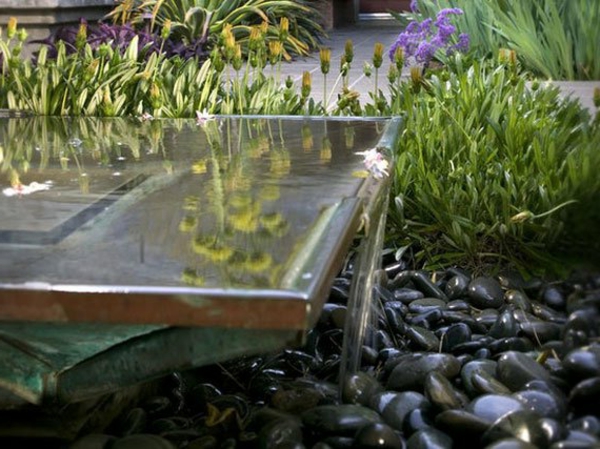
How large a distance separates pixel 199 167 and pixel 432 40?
9.97ft

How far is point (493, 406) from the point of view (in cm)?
220

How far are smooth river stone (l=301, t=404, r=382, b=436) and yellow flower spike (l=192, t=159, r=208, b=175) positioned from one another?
67cm

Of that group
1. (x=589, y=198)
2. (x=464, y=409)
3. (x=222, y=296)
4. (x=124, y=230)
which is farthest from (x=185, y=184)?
(x=589, y=198)

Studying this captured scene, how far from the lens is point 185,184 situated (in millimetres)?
2449

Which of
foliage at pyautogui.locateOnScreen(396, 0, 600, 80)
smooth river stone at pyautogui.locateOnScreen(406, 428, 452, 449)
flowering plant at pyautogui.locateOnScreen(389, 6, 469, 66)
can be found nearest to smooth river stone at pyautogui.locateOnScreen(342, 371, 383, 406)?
smooth river stone at pyautogui.locateOnScreen(406, 428, 452, 449)

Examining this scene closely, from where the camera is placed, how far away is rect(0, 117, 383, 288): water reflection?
172 cm

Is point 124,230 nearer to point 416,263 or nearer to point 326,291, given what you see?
point 326,291

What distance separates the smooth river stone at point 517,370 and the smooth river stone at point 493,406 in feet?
0.50

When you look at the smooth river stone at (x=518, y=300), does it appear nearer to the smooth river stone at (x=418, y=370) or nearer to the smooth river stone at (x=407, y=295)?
the smooth river stone at (x=407, y=295)

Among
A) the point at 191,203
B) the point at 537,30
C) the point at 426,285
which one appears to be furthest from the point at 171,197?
the point at 537,30

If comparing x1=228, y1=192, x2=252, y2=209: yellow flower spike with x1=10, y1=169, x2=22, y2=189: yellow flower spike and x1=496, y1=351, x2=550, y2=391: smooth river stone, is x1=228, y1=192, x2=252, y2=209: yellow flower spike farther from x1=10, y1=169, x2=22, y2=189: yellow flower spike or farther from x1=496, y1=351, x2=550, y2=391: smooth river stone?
x1=496, y1=351, x2=550, y2=391: smooth river stone

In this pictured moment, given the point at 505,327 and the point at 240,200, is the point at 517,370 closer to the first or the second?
Result: the point at 505,327

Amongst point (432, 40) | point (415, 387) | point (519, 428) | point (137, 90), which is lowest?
point (415, 387)

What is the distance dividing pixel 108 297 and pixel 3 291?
16 cm
